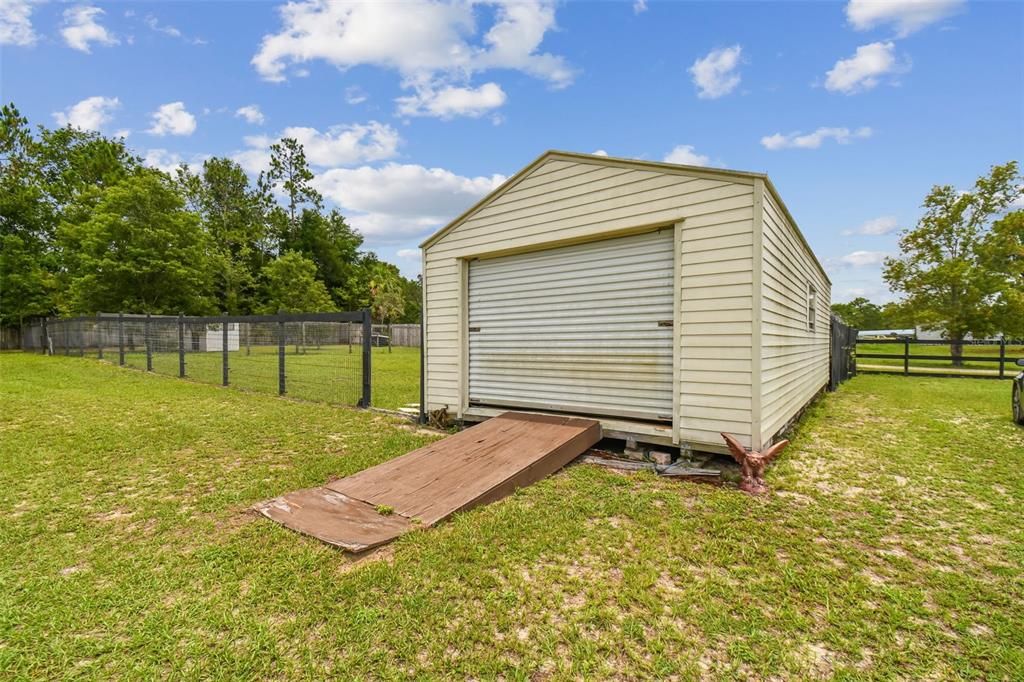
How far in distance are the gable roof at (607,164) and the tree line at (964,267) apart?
1504cm

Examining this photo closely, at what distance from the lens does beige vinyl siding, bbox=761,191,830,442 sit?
12.8ft

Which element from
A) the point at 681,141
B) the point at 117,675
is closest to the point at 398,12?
the point at 681,141

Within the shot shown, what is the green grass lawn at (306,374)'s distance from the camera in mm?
7582

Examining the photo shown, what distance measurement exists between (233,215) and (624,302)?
35637 mm

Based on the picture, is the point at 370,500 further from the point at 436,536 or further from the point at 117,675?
the point at 117,675

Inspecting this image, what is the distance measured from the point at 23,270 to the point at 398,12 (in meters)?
26.2

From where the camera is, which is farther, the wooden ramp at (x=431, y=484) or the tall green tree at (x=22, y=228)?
the tall green tree at (x=22, y=228)

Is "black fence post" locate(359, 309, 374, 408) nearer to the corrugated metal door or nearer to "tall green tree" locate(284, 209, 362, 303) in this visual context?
the corrugated metal door

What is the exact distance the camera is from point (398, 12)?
566 centimetres

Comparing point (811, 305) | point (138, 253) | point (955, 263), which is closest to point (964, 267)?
point (955, 263)

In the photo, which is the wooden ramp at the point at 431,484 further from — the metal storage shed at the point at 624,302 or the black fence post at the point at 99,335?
the black fence post at the point at 99,335

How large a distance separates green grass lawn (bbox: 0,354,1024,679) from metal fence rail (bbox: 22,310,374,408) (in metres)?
3.40

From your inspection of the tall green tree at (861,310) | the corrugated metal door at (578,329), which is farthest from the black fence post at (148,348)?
the tall green tree at (861,310)

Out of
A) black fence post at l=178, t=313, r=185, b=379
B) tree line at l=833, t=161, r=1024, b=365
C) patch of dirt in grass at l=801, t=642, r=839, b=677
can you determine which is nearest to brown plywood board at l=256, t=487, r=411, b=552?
patch of dirt in grass at l=801, t=642, r=839, b=677
